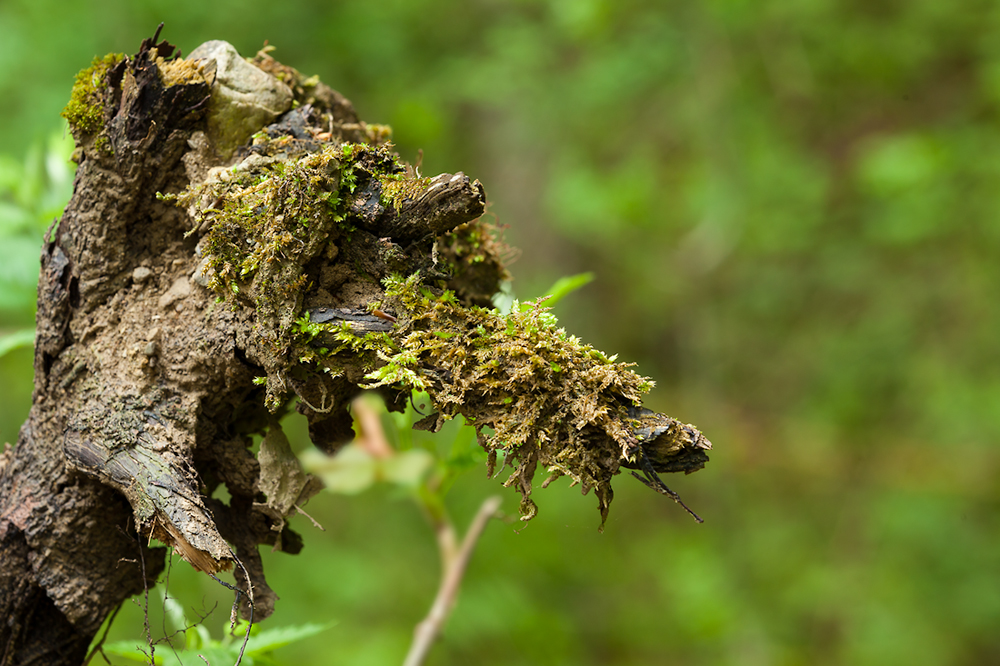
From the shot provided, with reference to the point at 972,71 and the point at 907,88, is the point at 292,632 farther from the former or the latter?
the point at 972,71

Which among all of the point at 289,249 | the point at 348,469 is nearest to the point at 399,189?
the point at 289,249

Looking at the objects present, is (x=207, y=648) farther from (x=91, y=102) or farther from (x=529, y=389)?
(x=91, y=102)

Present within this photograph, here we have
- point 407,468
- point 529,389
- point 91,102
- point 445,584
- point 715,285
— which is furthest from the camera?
point 715,285

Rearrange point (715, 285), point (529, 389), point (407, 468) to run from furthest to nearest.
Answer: point (715, 285)
point (529, 389)
point (407, 468)

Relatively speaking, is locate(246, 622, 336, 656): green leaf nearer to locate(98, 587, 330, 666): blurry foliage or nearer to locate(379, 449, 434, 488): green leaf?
locate(98, 587, 330, 666): blurry foliage

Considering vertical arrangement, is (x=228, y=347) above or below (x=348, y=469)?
above

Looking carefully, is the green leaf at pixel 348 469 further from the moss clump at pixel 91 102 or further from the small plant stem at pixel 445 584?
the moss clump at pixel 91 102

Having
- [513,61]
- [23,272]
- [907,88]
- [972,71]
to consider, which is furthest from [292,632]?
[972,71]

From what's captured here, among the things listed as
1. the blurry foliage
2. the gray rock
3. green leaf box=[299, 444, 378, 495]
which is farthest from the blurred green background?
green leaf box=[299, 444, 378, 495]
